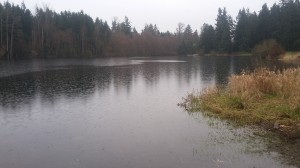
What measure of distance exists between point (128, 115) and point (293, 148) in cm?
865

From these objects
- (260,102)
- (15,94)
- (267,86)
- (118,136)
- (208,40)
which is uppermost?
(208,40)

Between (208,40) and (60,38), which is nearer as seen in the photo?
(60,38)

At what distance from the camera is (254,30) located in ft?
309

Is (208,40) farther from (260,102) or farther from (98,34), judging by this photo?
(260,102)

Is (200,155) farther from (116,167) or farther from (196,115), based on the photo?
(196,115)

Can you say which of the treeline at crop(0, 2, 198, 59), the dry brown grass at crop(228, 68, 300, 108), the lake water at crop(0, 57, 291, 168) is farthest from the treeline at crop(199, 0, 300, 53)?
the lake water at crop(0, 57, 291, 168)

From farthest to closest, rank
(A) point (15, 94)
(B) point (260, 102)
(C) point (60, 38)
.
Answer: (C) point (60, 38), (A) point (15, 94), (B) point (260, 102)

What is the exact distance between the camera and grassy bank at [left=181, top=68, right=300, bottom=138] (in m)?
14.4

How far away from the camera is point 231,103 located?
17.5 metres

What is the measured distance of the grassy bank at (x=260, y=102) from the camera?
14.4m

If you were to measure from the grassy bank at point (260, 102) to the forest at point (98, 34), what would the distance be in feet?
192

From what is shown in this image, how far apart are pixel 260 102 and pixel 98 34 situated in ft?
330

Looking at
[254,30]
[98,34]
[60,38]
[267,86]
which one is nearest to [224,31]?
[254,30]

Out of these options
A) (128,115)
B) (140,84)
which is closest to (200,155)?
(128,115)
